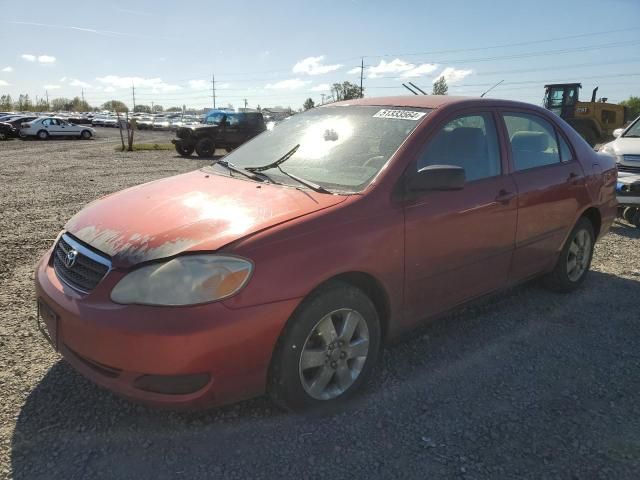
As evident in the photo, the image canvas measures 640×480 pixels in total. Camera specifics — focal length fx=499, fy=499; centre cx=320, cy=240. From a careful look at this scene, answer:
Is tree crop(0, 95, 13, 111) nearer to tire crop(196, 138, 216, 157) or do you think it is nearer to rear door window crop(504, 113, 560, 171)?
tire crop(196, 138, 216, 157)

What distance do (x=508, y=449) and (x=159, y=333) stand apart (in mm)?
1723

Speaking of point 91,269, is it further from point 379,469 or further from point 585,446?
point 585,446

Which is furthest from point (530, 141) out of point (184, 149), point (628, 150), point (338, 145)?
point (184, 149)

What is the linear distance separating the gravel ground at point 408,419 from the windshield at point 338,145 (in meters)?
1.26

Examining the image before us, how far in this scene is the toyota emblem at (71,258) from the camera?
100.0 inches

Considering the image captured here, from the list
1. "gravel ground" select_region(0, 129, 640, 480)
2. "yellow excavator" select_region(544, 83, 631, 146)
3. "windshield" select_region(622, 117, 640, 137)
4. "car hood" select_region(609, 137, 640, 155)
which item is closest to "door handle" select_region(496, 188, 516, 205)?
"gravel ground" select_region(0, 129, 640, 480)

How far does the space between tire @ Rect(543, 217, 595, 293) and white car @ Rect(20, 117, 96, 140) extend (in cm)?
3343

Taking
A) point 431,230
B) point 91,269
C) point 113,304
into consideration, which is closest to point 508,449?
point 431,230

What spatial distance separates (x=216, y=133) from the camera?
19547 mm

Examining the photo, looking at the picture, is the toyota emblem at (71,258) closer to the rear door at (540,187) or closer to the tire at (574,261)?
the rear door at (540,187)

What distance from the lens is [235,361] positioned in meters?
2.22

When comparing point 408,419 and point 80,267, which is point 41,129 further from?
point 408,419

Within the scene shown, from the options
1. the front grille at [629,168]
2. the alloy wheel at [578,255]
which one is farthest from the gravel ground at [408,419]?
the front grille at [629,168]

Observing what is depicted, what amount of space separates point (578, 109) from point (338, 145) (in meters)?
21.8
